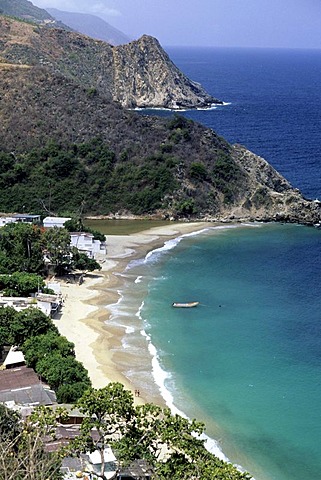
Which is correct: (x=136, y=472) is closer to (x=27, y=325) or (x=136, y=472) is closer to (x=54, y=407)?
(x=54, y=407)

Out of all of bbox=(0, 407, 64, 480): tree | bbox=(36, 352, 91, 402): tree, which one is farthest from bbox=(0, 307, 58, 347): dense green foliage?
bbox=(0, 407, 64, 480): tree

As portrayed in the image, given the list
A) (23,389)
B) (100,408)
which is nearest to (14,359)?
(23,389)

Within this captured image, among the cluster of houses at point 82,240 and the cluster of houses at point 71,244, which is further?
the cluster of houses at point 82,240

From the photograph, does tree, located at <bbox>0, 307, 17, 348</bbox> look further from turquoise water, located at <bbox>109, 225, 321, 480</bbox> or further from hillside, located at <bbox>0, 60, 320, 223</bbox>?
hillside, located at <bbox>0, 60, 320, 223</bbox>

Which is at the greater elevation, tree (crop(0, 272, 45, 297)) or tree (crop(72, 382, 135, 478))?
tree (crop(72, 382, 135, 478))

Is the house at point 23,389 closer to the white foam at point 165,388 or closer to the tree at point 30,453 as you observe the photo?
the tree at point 30,453

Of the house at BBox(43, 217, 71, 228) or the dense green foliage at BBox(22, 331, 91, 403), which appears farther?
the house at BBox(43, 217, 71, 228)

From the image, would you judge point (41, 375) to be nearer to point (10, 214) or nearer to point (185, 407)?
point (185, 407)

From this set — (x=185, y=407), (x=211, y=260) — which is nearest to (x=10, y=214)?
(x=211, y=260)

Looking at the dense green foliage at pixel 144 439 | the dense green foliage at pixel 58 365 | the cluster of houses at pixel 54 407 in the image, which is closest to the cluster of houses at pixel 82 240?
the dense green foliage at pixel 58 365
